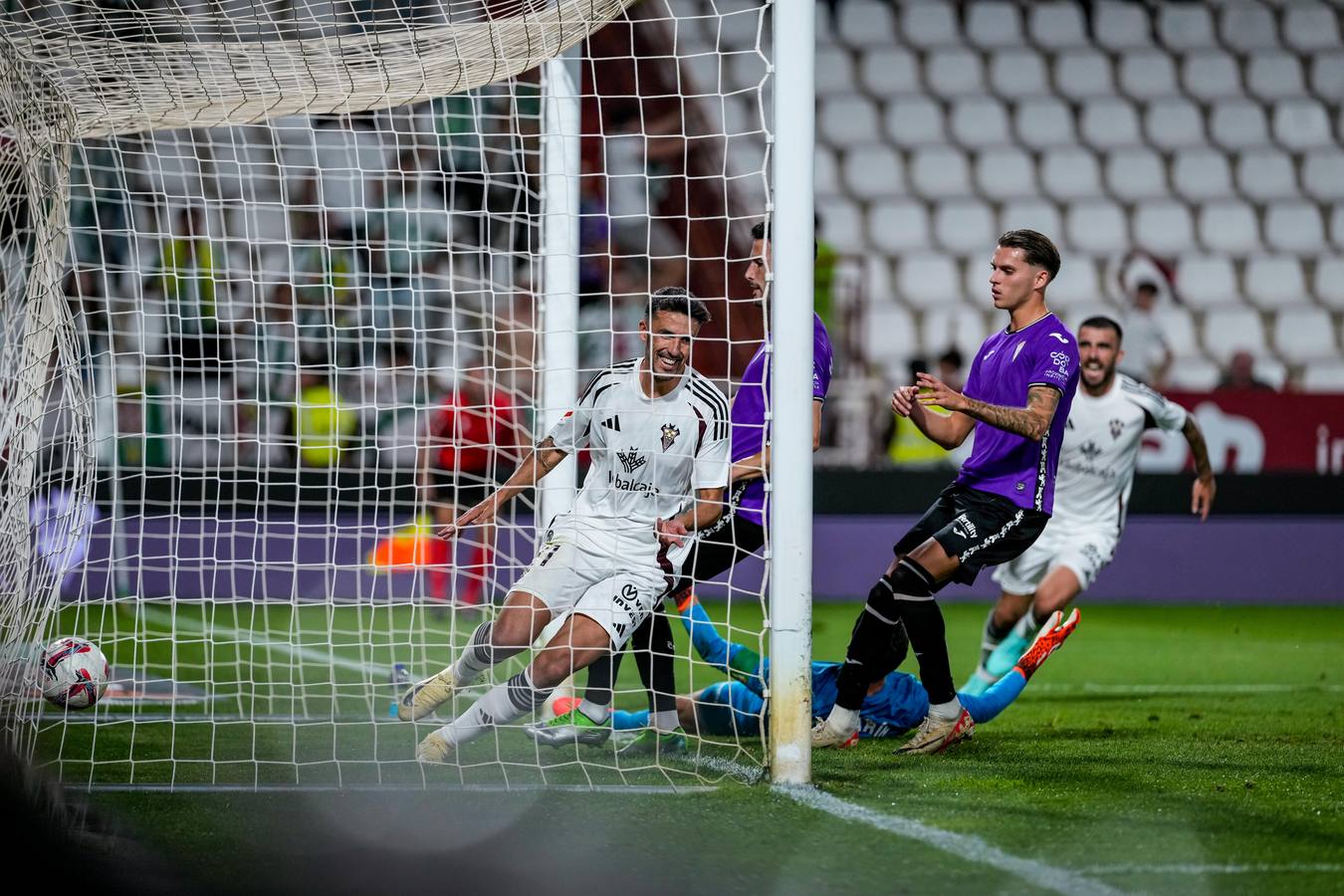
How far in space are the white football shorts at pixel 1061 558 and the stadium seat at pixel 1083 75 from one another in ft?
33.3

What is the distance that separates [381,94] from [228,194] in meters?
7.65

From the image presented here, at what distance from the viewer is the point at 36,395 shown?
491 cm

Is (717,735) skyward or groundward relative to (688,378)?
groundward

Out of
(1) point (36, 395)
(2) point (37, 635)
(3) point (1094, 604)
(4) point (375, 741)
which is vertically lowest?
(3) point (1094, 604)

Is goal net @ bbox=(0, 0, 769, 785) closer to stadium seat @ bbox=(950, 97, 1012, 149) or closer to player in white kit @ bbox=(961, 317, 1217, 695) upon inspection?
player in white kit @ bbox=(961, 317, 1217, 695)

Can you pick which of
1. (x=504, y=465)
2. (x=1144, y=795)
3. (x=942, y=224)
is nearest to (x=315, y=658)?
(x=504, y=465)

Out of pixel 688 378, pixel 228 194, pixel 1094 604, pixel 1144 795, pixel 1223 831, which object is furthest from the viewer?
pixel 228 194

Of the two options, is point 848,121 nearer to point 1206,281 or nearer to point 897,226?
point 897,226

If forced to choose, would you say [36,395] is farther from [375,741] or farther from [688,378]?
[688,378]

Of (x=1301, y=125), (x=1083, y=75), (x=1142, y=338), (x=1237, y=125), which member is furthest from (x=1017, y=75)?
(x=1142, y=338)

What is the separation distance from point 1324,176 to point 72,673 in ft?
47.2

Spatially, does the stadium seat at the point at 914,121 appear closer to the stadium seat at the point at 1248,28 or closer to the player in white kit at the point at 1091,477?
the stadium seat at the point at 1248,28

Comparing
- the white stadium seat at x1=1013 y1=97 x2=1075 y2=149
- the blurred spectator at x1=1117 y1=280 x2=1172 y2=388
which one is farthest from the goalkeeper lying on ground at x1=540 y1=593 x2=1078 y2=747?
the white stadium seat at x1=1013 y1=97 x2=1075 y2=149

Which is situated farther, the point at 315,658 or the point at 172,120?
the point at 315,658
